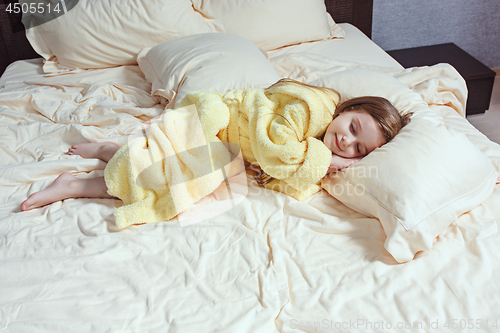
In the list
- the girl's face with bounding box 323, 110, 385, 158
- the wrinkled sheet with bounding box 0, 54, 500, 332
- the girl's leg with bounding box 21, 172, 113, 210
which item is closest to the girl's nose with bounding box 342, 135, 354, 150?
the girl's face with bounding box 323, 110, 385, 158

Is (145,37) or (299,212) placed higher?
(145,37)

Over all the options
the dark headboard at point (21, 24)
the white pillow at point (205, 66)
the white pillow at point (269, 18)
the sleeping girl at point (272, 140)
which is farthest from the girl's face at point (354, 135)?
the dark headboard at point (21, 24)

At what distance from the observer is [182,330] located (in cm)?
75

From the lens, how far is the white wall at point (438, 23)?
2.33 metres

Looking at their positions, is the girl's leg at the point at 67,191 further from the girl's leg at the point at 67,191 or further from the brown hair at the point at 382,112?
the brown hair at the point at 382,112

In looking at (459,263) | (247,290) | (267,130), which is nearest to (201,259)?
(247,290)

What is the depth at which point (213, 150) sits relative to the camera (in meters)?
1.13

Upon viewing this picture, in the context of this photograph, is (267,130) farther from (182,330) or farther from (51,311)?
(51,311)

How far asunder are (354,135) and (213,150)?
43 centimetres

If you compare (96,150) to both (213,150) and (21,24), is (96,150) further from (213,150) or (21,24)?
(21,24)

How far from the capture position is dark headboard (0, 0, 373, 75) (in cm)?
195

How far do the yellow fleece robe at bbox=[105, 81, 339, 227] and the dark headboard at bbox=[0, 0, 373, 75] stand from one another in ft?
4.53

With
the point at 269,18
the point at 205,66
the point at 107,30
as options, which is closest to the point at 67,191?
the point at 205,66

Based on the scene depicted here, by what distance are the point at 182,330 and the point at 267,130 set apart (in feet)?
1.98
